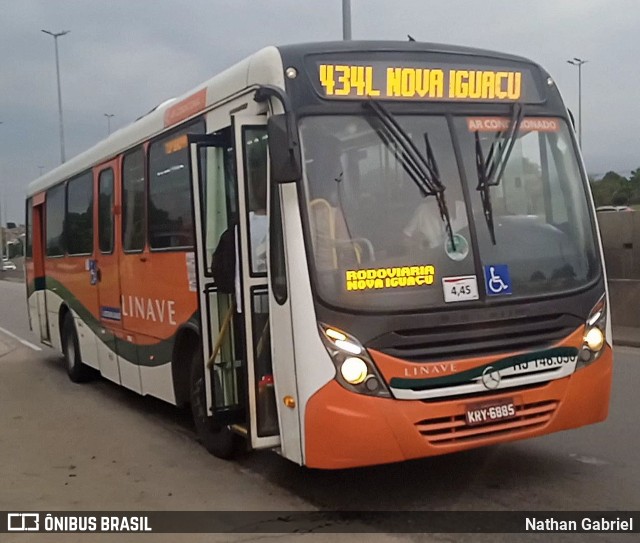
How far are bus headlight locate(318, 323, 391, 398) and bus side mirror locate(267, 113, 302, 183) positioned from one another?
1034mm

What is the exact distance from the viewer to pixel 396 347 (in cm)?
537

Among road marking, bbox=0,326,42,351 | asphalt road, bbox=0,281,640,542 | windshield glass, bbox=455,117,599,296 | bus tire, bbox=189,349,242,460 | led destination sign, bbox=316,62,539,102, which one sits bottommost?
road marking, bbox=0,326,42,351

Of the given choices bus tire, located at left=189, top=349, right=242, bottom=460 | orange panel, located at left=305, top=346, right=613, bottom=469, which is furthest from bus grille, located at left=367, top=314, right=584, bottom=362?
bus tire, located at left=189, top=349, right=242, bottom=460

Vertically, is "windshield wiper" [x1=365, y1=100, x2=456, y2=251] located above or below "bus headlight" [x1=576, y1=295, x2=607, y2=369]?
above

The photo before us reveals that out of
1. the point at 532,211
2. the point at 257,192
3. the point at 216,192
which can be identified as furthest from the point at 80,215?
the point at 532,211

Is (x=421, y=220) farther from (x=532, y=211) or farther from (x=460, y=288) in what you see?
(x=532, y=211)

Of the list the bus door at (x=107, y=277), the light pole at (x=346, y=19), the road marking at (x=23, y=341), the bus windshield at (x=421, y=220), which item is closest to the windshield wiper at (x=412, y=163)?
the bus windshield at (x=421, y=220)

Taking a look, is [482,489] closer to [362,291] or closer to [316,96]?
[362,291]

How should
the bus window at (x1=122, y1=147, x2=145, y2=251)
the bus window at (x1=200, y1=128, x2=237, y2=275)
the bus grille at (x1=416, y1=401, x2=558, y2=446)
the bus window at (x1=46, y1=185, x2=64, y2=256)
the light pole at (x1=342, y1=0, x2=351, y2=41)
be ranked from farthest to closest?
the light pole at (x1=342, y1=0, x2=351, y2=41) → the bus window at (x1=46, y1=185, x2=64, y2=256) → the bus window at (x1=122, y1=147, x2=145, y2=251) → the bus window at (x1=200, y1=128, x2=237, y2=275) → the bus grille at (x1=416, y1=401, x2=558, y2=446)

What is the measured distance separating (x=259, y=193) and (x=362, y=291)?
1.04 metres

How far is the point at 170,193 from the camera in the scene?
26.5 feet

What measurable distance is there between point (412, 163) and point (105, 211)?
5.37 meters

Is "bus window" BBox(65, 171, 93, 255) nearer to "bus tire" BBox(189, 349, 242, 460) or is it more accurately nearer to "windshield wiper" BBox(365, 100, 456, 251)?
"bus tire" BBox(189, 349, 242, 460)

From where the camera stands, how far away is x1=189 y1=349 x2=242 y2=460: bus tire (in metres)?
7.25
